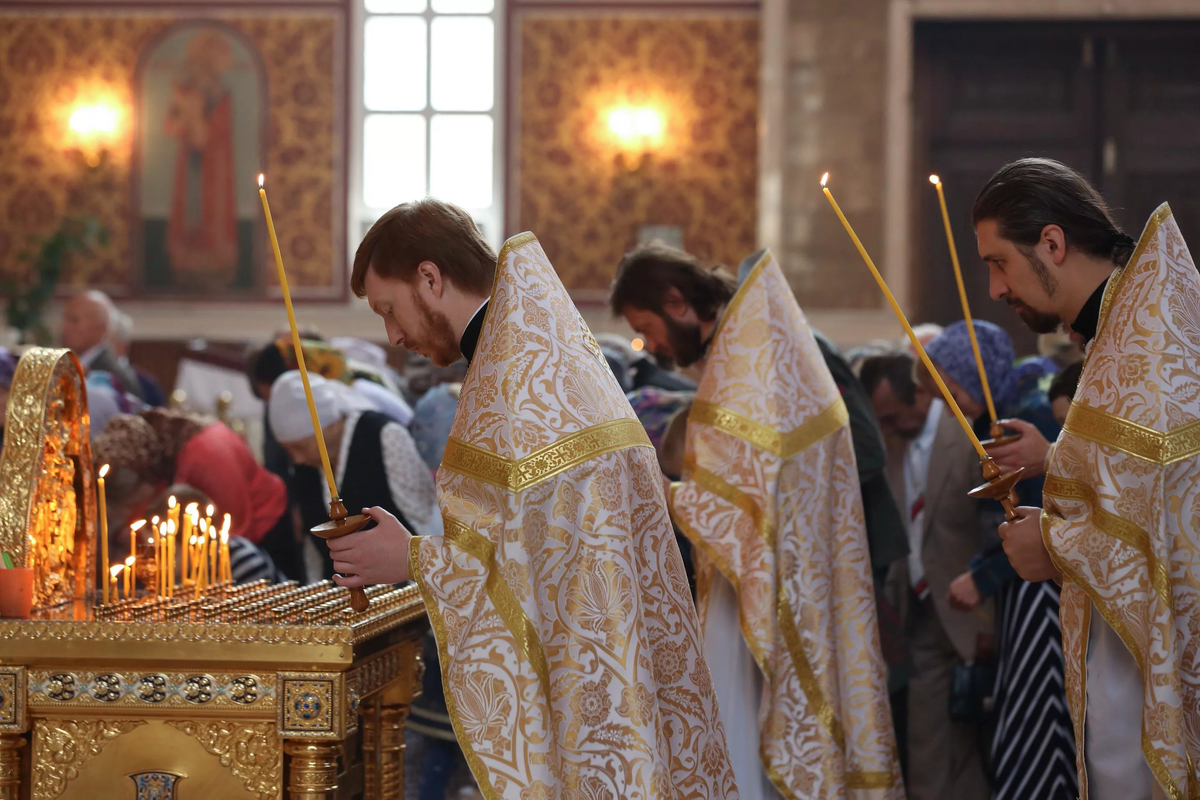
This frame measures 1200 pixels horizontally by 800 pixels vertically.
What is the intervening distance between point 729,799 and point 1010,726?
A: 54.9 inches

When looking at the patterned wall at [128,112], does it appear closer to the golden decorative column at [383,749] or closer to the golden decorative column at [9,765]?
the golden decorative column at [383,749]

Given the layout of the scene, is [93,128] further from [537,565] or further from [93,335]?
[537,565]

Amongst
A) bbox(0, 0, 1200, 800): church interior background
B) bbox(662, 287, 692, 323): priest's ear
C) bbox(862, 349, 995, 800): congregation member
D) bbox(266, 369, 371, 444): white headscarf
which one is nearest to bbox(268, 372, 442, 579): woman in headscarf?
bbox(266, 369, 371, 444): white headscarf

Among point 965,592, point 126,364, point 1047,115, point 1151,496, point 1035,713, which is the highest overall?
point 1047,115

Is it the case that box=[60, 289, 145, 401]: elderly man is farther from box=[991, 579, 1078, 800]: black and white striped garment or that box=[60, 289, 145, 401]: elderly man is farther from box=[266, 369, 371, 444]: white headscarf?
box=[991, 579, 1078, 800]: black and white striped garment

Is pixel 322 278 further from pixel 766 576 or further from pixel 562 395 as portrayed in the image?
pixel 562 395

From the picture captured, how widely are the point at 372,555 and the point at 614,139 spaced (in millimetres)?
8859

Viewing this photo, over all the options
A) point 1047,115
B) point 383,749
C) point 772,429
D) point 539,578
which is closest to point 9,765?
point 383,749

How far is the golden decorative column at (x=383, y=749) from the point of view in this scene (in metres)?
2.80

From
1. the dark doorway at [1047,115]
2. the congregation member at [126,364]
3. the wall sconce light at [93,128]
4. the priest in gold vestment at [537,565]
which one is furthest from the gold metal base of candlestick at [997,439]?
the wall sconce light at [93,128]

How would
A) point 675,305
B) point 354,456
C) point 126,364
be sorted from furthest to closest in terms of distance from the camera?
point 126,364, point 354,456, point 675,305

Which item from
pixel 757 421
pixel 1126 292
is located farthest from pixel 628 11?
pixel 1126 292

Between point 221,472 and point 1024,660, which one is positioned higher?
point 221,472

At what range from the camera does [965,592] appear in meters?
3.46
